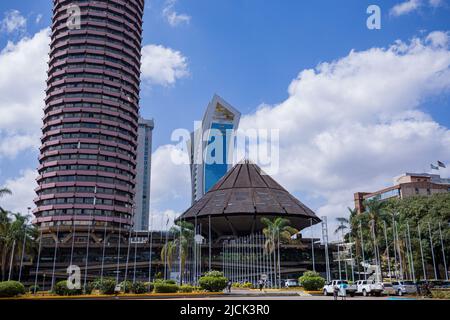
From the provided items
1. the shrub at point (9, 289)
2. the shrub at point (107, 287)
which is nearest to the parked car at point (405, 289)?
the shrub at point (107, 287)

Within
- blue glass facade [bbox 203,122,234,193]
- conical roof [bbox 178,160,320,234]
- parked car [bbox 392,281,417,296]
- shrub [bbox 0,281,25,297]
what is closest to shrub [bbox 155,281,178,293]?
shrub [bbox 0,281,25,297]

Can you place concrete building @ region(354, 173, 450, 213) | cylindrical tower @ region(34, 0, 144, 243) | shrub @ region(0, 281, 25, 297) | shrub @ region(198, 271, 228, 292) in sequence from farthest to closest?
concrete building @ region(354, 173, 450, 213)
cylindrical tower @ region(34, 0, 144, 243)
shrub @ region(198, 271, 228, 292)
shrub @ region(0, 281, 25, 297)

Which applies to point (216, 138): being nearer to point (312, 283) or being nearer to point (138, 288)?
point (312, 283)

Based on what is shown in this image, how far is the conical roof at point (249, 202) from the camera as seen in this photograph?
301 ft

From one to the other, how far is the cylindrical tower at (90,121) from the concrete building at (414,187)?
69455 millimetres

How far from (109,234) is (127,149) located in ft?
70.6

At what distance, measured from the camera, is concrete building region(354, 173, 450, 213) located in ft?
412

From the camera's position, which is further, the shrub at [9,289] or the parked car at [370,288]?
the parked car at [370,288]

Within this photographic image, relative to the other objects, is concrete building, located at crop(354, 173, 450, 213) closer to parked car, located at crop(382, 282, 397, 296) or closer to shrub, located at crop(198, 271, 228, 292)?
parked car, located at crop(382, 282, 397, 296)

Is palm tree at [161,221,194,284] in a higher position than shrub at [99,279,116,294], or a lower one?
higher

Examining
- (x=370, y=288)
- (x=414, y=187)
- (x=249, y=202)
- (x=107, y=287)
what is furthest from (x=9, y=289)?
(x=414, y=187)

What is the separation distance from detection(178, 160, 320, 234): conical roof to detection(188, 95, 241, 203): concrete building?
58122 mm

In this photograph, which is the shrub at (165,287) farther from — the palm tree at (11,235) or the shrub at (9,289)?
the palm tree at (11,235)

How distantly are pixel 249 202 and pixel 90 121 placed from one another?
141 ft
